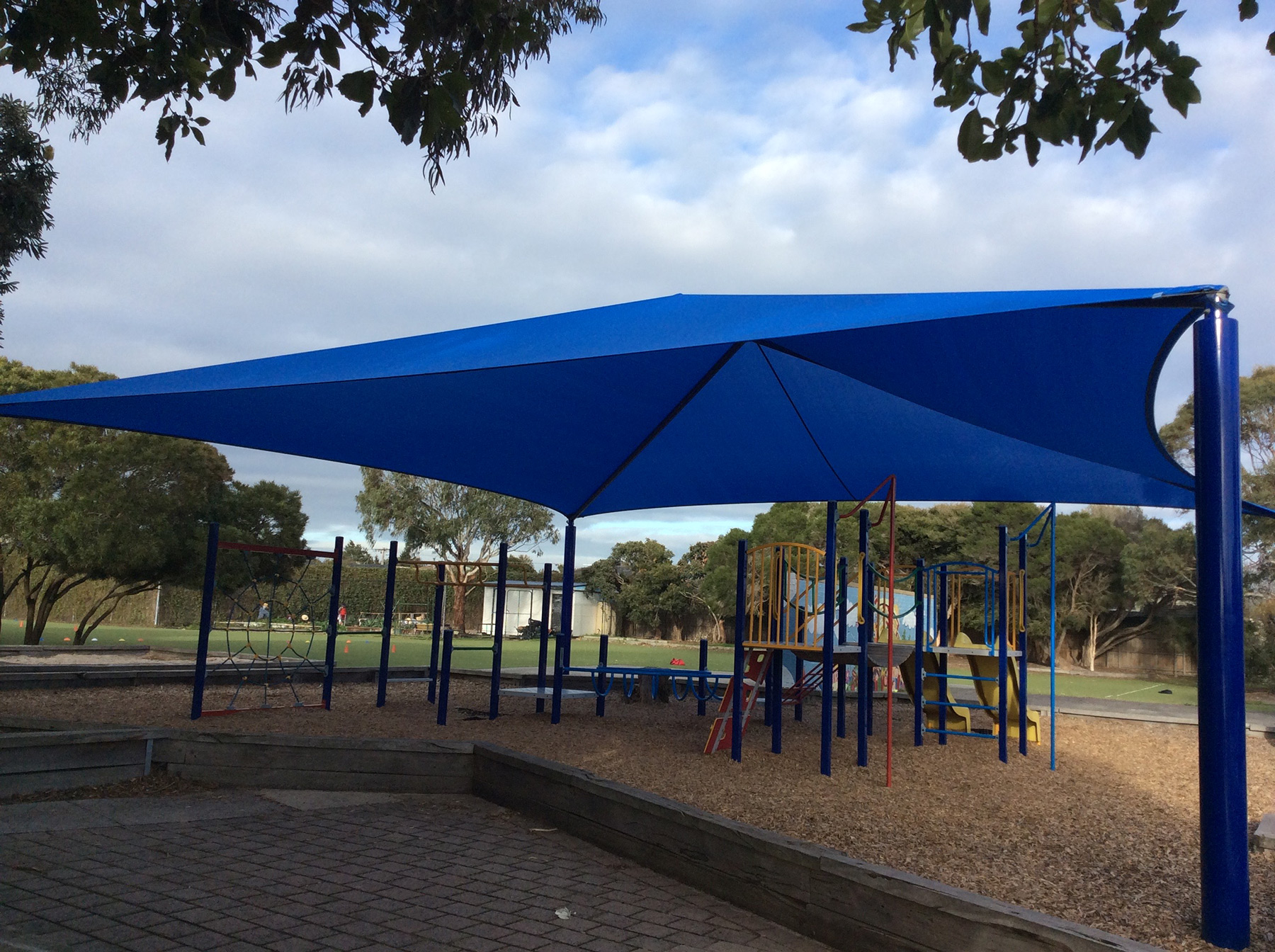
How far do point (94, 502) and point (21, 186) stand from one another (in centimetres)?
829

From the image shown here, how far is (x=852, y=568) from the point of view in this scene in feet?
80.1

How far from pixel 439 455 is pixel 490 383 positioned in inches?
95.3

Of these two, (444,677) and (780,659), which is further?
(444,677)

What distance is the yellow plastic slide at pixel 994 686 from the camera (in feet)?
26.7

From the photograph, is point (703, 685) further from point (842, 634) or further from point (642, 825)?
point (642, 825)

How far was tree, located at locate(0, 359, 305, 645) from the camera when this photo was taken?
16062 mm

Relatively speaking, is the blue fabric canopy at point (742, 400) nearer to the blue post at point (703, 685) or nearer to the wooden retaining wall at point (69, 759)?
the blue post at point (703, 685)

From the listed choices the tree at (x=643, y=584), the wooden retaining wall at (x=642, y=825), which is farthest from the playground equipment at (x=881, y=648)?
the tree at (x=643, y=584)

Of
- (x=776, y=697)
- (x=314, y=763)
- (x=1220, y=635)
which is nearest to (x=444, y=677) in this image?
(x=314, y=763)

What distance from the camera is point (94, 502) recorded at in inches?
635

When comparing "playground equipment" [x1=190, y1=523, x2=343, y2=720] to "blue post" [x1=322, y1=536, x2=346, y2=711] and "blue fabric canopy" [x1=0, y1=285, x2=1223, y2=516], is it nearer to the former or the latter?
"blue post" [x1=322, y1=536, x2=346, y2=711]

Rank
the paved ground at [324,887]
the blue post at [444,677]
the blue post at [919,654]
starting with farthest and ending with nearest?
the blue post at [444,677], the blue post at [919,654], the paved ground at [324,887]

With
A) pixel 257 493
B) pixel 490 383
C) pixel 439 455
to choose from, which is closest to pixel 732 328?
pixel 490 383

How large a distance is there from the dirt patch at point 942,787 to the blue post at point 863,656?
0.18m
